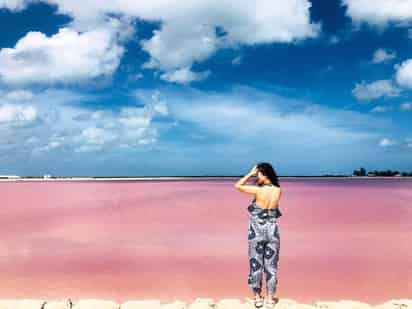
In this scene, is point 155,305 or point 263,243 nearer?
point 155,305

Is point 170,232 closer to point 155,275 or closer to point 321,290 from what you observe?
point 155,275

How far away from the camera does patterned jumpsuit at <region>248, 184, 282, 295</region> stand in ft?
16.8

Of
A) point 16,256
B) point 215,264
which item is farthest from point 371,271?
point 16,256

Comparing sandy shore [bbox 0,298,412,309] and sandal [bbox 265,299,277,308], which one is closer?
sandy shore [bbox 0,298,412,309]

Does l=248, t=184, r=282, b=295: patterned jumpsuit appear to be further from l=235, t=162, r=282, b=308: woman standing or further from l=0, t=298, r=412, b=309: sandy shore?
l=0, t=298, r=412, b=309: sandy shore

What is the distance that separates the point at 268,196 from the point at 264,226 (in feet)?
1.06

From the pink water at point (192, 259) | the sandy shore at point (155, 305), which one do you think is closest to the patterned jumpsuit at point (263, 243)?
the sandy shore at point (155, 305)

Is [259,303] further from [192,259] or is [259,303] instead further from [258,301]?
[192,259]

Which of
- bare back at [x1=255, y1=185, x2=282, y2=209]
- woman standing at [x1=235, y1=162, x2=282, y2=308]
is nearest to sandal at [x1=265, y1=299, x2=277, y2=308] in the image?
woman standing at [x1=235, y1=162, x2=282, y2=308]

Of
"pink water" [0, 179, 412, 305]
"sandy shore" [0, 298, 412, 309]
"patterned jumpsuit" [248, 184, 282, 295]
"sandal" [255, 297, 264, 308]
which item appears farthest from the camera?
"pink water" [0, 179, 412, 305]

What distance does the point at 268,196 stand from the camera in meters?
5.07

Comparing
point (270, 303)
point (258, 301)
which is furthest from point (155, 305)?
point (270, 303)

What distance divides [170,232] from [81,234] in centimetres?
212

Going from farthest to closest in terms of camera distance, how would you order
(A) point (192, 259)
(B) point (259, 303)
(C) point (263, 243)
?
(A) point (192, 259) < (C) point (263, 243) < (B) point (259, 303)
